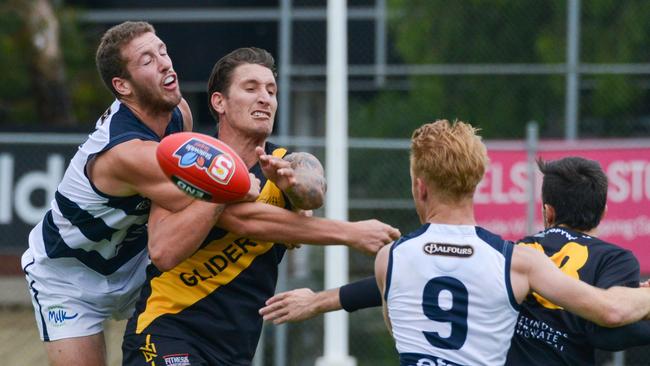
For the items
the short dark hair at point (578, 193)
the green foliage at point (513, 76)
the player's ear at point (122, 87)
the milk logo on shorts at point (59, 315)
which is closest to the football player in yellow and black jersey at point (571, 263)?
the short dark hair at point (578, 193)

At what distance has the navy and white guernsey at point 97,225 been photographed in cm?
486

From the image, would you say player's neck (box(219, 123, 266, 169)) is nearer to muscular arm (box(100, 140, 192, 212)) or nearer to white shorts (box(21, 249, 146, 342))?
muscular arm (box(100, 140, 192, 212))

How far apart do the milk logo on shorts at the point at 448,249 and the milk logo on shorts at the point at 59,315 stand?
2.01 meters

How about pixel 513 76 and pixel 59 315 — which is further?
pixel 513 76

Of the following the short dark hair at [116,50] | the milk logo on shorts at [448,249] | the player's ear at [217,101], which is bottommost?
the milk logo on shorts at [448,249]

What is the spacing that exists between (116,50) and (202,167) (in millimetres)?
978

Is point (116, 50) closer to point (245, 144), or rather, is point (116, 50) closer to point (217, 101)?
point (217, 101)

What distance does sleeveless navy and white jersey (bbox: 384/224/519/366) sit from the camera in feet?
12.7

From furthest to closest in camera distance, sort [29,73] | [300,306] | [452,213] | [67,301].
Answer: [29,73] < [67,301] < [300,306] < [452,213]

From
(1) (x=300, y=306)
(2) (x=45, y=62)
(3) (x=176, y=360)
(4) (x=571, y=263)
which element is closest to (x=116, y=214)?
(3) (x=176, y=360)

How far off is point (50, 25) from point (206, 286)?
8.42 meters

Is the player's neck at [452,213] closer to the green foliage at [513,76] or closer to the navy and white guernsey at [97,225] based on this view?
the navy and white guernsey at [97,225]

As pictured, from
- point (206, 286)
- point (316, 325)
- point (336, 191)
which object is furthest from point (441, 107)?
point (206, 286)

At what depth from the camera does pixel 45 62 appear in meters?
12.5
